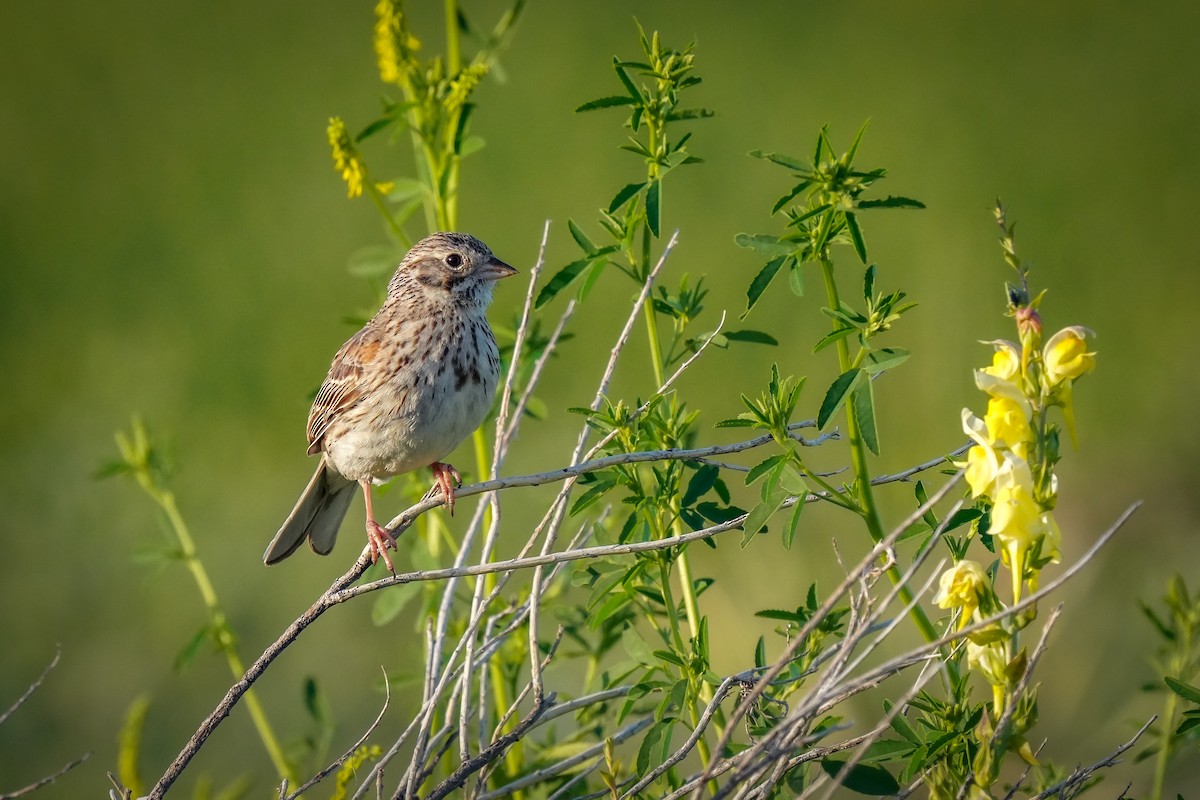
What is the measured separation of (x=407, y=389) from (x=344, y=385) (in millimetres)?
291

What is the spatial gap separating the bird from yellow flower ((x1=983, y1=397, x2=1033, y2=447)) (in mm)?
1622

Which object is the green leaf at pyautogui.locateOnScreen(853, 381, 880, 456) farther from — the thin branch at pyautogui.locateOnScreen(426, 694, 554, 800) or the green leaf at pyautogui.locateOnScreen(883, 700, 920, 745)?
the thin branch at pyautogui.locateOnScreen(426, 694, 554, 800)

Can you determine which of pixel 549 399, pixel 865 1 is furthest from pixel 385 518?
pixel 865 1

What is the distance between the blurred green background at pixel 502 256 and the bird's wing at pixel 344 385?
155cm

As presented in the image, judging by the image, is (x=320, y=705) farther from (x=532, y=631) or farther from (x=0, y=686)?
(x=0, y=686)

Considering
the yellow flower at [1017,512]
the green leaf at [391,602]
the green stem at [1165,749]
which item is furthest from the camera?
the green leaf at [391,602]

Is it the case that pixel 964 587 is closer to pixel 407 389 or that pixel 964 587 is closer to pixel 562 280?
pixel 562 280

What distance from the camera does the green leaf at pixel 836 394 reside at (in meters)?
2.66

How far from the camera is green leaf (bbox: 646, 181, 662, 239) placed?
292cm

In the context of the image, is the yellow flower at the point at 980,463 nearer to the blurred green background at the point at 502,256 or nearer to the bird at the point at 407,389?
the bird at the point at 407,389

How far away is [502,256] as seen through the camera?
7168mm

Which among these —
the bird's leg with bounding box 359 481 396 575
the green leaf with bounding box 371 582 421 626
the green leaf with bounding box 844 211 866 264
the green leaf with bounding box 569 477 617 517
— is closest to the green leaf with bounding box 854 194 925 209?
the green leaf with bounding box 844 211 866 264

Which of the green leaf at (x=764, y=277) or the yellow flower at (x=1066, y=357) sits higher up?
the green leaf at (x=764, y=277)

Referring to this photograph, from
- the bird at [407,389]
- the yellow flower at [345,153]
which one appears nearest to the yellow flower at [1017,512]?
the bird at [407,389]
